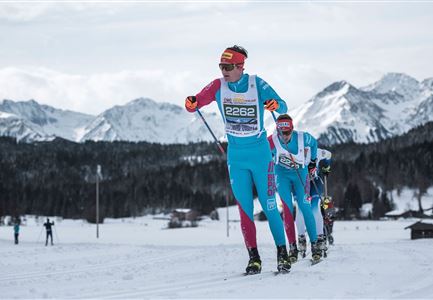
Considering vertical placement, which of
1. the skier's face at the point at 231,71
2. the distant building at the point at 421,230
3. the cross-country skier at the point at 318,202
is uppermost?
the skier's face at the point at 231,71

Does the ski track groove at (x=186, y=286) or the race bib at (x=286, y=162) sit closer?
the ski track groove at (x=186, y=286)

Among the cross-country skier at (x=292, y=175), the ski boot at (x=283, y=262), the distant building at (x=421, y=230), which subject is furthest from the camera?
the distant building at (x=421, y=230)

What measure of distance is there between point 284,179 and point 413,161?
587 ft

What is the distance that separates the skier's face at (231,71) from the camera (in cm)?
938

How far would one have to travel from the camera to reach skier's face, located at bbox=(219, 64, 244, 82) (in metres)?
9.38

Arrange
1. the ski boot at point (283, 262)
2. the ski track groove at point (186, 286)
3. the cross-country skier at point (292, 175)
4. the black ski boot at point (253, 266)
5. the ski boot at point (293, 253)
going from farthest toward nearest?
1. the cross-country skier at point (292, 175)
2. the ski boot at point (293, 253)
3. the black ski boot at point (253, 266)
4. the ski boot at point (283, 262)
5. the ski track groove at point (186, 286)

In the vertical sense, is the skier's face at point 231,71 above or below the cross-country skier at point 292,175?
above

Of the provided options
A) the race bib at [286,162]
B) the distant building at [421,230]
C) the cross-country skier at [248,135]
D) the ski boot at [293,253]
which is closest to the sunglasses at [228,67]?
the cross-country skier at [248,135]

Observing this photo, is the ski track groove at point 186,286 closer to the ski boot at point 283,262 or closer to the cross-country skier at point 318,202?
the ski boot at point 283,262

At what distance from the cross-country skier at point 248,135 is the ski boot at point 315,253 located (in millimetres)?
2118

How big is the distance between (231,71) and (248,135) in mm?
989

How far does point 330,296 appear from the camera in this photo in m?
6.52

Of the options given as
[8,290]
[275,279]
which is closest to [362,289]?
[275,279]

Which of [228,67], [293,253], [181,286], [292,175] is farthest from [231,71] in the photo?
[293,253]
